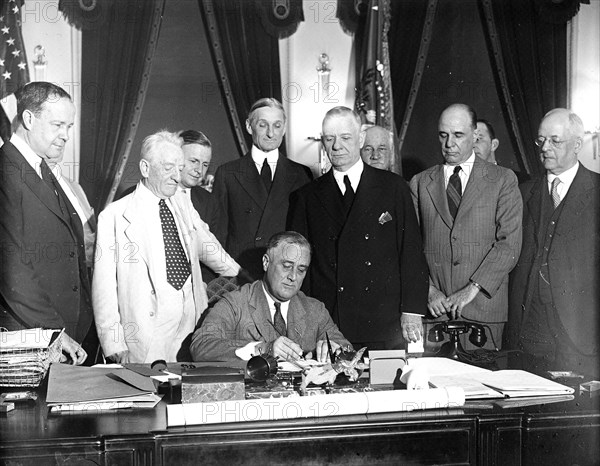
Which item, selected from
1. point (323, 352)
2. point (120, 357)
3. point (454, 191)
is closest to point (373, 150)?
point (454, 191)

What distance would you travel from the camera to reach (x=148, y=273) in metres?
3.58

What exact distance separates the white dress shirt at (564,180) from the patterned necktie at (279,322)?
1.74 m

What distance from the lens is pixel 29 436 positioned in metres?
1.92

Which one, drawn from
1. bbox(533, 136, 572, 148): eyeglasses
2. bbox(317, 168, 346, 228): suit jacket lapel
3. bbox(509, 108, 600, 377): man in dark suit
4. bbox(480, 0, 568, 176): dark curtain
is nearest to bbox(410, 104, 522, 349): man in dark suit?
bbox(509, 108, 600, 377): man in dark suit

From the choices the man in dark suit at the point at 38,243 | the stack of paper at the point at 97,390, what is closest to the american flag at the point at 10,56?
the man in dark suit at the point at 38,243

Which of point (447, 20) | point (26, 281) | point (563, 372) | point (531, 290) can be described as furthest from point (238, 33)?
point (563, 372)

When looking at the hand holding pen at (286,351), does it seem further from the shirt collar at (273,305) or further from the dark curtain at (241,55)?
the dark curtain at (241,55)

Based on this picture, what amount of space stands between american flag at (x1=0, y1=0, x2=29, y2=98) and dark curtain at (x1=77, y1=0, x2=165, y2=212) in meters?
0.34

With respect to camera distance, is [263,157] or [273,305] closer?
[273,305]

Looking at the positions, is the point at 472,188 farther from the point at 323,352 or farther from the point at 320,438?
the point at 320,438

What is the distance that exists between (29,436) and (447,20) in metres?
3.53

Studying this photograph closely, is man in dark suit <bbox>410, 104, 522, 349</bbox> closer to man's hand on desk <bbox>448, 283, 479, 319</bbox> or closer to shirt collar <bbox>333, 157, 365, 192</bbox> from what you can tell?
man's hand on desk <bbox>448, 283, 479, 319</bbox>

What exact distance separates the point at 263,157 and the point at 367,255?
2.92 ft

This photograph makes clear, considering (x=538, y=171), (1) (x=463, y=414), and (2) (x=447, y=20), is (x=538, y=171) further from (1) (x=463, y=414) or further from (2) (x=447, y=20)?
(1) (x=463, y=414)
